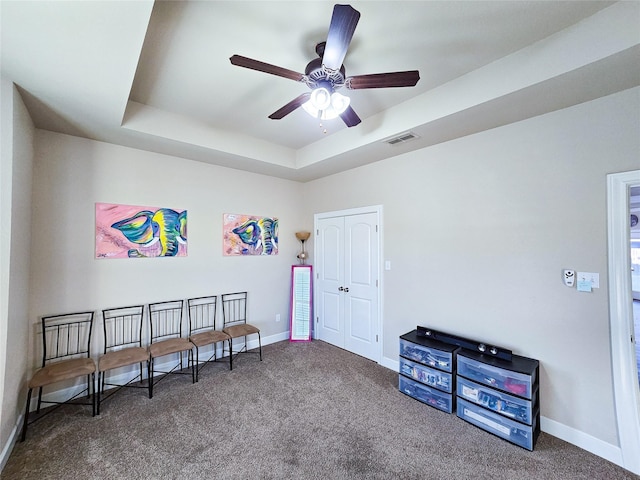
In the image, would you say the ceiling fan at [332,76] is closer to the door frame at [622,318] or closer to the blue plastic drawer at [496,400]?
the door frame at [622,318]

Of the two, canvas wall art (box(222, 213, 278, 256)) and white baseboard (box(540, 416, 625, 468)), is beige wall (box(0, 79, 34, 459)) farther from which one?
white baseboard (box(540, 416, 625, 468))

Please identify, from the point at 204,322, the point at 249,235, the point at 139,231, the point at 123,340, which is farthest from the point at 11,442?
the point at 249,235

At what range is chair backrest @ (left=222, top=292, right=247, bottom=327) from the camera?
3.80m

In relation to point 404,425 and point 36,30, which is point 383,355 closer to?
point 404,425

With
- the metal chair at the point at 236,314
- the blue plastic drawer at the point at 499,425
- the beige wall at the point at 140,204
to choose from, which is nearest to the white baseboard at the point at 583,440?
the blue plastic drawer at the point at 499,425

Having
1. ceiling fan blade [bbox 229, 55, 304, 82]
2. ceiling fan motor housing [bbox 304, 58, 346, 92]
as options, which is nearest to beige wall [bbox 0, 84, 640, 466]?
ceiling fan motor housing [bbox 304, 58, 346, 92]

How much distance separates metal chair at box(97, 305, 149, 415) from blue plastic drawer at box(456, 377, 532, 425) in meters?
3.09

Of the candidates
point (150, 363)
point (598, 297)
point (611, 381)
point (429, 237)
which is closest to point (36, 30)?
point (150, 363)

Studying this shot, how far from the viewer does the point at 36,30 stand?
4.67 ft

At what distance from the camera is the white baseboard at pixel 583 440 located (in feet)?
6.27

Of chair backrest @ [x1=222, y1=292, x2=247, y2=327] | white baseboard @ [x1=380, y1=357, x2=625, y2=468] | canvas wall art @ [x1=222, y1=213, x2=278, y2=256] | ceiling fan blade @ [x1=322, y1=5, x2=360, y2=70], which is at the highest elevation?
ceiling fan blade @ [x1=322, y1=5, x2=360, y2=70]

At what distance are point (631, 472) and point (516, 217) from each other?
194 centimetres

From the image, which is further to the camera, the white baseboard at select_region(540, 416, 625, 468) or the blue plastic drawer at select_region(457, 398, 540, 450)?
the blue plastic drawer at select_region(457, 398, 540, 450)

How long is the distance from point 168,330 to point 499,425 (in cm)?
356
